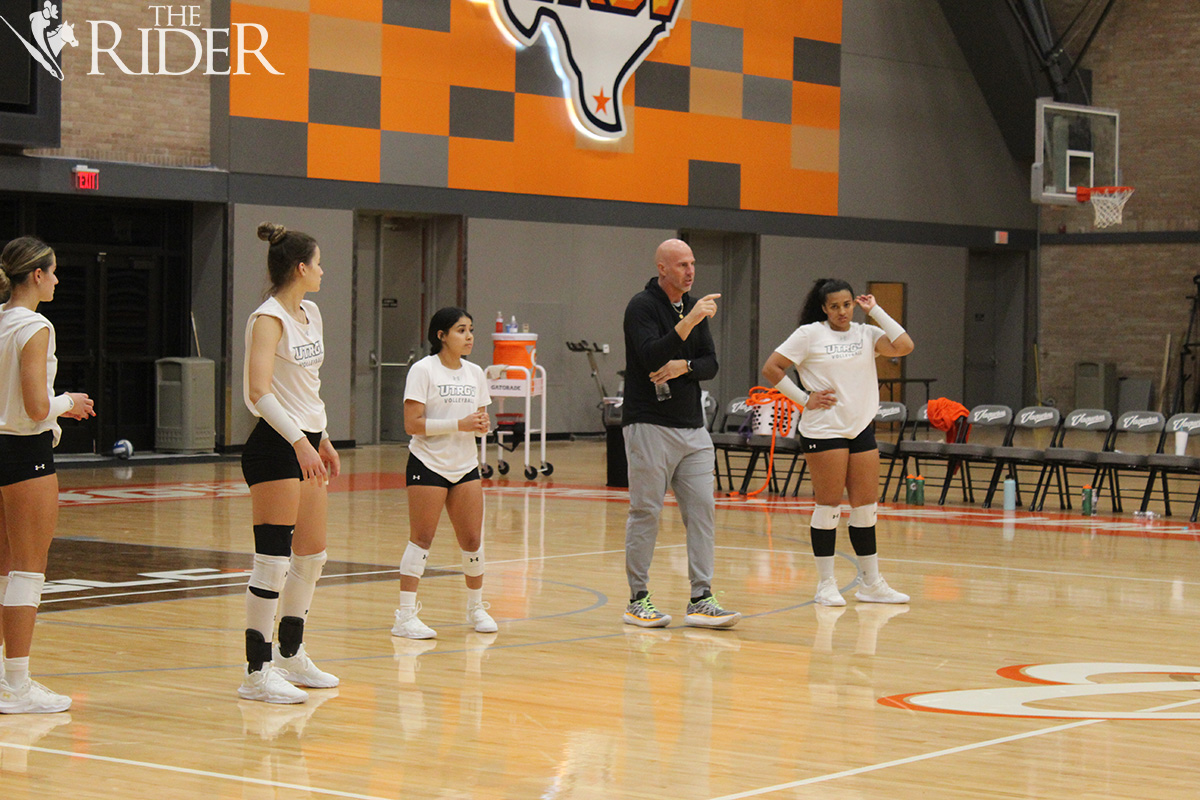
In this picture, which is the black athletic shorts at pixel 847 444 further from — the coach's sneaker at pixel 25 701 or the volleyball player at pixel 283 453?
the coach's sneaker at pixel 25 701

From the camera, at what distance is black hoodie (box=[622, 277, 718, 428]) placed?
735cm

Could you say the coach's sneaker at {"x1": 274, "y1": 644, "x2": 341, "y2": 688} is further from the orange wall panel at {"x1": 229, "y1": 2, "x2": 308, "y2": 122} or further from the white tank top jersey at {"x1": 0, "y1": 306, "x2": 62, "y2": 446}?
the orange wall panel at {"x1": 229, "y1": 2, "x2": 308, "y2": 122}

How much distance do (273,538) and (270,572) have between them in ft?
0.45

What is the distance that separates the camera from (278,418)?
5422mm

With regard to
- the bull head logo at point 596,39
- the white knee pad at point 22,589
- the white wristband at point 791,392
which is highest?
the bull head logo at point 596,39

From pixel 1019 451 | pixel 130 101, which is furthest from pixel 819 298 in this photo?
pixel 130 101

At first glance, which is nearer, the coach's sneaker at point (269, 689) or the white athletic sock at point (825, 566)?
the coach's sneaker at point (269, 689)

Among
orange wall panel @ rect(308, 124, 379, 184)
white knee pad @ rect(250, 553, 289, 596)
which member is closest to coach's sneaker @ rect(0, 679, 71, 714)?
white knee pad @ rect(250, 553, 289, 596)

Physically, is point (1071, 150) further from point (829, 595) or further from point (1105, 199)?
point (829, 595)

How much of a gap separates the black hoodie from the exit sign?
11243 millimetres

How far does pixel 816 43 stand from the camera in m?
24.6

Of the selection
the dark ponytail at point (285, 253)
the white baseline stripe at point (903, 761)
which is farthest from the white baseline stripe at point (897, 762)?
the dark ponytail at point (285, 253)

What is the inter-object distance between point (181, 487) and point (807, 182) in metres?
13.2

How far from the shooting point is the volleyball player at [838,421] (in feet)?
27.1
